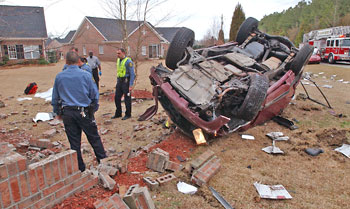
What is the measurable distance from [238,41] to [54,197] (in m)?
6.19

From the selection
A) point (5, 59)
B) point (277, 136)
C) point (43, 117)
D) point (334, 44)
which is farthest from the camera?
point (5, 59)

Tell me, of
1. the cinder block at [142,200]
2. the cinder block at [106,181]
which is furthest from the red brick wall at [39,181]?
the cinder block at [142,200]

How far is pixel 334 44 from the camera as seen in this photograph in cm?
2044

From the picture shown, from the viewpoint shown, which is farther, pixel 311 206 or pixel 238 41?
pixel 238 41

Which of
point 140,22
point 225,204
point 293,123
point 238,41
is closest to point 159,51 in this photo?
point 140,22

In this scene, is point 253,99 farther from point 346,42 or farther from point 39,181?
point 346,42

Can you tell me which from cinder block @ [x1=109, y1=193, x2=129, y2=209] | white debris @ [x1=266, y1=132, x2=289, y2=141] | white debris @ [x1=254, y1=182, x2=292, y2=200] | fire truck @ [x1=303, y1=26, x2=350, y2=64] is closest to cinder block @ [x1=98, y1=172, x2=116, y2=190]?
cinder block @ [x1=109, y1=193, x2=129, y2=209]

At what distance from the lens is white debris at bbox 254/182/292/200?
295 cm

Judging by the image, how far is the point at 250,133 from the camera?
5137 millimetres

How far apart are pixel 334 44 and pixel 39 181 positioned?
23804mm

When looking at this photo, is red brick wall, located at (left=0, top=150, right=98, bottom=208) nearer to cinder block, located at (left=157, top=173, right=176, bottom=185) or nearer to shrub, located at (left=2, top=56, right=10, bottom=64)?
cinder block, located at (left=157, top=173, right=176, bottom=185)

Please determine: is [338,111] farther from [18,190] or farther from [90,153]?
[18,190]

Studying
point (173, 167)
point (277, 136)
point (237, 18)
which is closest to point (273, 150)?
point (277, 136)

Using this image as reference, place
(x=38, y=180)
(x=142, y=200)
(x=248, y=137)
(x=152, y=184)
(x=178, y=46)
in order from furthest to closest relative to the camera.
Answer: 1. (x=178, y=46)
2. (x=248, y=137)
3. (x=152, y=184)
4. (x=142, y=200)
5. (x=38, y=180)
